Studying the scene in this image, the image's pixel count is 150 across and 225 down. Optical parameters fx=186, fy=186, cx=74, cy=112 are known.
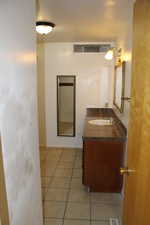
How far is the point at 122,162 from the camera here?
240 centimetres

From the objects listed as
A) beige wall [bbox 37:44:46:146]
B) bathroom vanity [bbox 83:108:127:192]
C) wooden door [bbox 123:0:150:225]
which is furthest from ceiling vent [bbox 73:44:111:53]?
wooden door [bbox 123:0:150:225]

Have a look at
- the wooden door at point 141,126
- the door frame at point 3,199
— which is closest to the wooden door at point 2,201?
the door frame at point 3,199

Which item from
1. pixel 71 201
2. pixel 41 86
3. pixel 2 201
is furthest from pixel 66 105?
pixel 2 201

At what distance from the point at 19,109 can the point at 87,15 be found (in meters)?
1.67

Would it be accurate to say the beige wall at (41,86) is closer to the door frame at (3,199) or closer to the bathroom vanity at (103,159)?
the bathroom vanity at (103,159)

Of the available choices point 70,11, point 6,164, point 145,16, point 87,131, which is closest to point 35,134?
point 6,164

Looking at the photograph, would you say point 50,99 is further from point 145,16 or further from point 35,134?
point 145,16

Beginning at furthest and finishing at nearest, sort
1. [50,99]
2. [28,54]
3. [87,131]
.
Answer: [50,99] < [87,131] < [28,54]

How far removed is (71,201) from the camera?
244cm

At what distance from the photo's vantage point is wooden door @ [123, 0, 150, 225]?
2.87 feet

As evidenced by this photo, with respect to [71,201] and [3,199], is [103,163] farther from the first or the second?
[3,199]

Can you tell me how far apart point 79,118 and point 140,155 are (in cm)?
327

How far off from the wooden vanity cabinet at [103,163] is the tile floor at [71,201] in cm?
18

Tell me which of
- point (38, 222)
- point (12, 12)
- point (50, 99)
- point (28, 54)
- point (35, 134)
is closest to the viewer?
point (12, 12)
